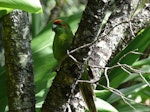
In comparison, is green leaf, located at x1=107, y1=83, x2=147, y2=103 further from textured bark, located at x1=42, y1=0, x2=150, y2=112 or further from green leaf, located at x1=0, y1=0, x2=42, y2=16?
green leaf, located at x1=0, y1=0, x2=42, y2=16

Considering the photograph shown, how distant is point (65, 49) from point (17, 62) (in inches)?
9.6

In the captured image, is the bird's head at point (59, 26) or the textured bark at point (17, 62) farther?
the bird's head at point (59, 26)

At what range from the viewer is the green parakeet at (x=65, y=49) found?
100cm

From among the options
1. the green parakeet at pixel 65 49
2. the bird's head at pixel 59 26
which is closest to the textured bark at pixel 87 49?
the green parakeet at pixel 65 49

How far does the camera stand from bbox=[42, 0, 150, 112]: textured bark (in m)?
0.79

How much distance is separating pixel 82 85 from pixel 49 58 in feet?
1.14

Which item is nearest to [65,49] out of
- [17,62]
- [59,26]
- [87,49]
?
[59,26]

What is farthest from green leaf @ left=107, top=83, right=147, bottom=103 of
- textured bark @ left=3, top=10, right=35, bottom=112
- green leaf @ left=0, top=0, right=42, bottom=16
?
green leaf @ left=0, top=0, right=42, bottom=16

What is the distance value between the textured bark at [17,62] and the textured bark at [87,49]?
6cm

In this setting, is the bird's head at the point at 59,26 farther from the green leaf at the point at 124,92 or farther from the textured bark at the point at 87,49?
the green leaf at the point at 124,92

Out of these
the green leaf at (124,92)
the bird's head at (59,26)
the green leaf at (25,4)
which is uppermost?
the bird's head at (59,26)

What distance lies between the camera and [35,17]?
1.86m

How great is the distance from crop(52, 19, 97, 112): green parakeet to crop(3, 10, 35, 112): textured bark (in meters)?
0.10

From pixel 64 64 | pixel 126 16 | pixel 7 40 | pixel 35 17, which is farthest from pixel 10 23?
pixel 35 17
